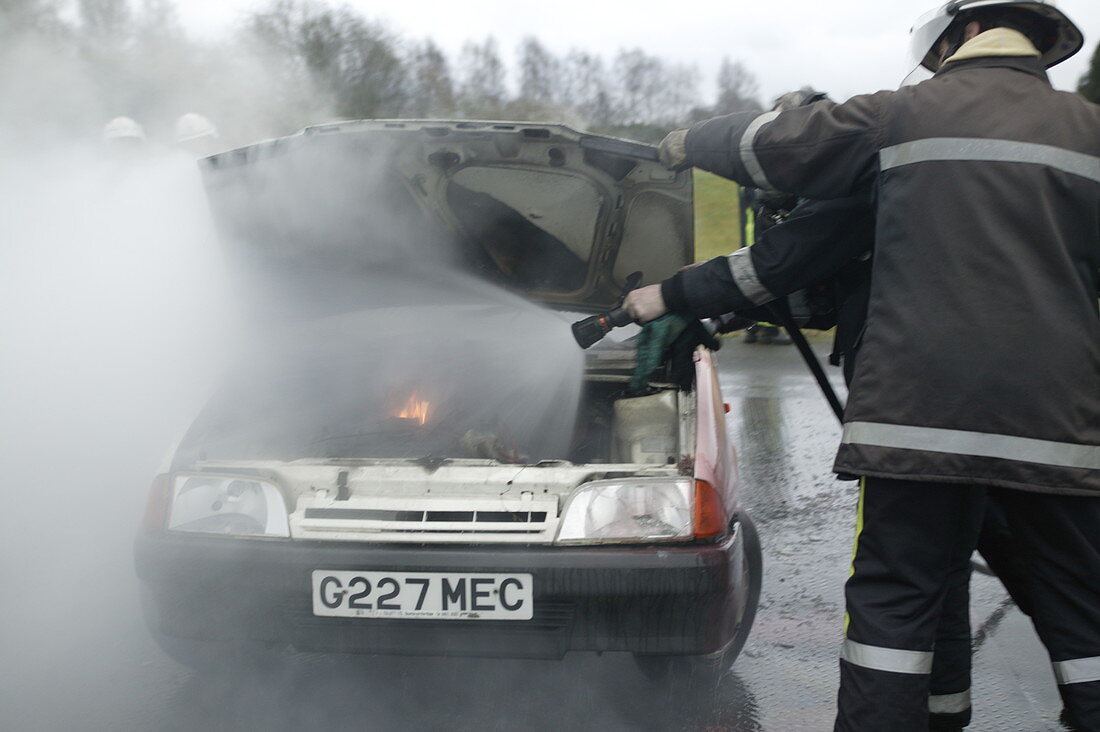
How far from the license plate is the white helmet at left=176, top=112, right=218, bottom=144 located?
4793mm

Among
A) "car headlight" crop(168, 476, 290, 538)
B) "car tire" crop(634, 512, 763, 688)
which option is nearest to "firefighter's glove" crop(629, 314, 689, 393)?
"car tire" crop(634, 512, 763, 688)

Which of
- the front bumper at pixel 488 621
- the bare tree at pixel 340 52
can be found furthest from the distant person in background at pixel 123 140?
the bare tree at pixel 340 52

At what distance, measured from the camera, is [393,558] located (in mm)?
2492

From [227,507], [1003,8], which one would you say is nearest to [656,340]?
[1003,8]

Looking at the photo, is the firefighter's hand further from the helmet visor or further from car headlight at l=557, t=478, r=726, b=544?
the helmet visor

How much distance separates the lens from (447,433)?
3.24 metres

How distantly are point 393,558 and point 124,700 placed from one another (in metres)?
1.18

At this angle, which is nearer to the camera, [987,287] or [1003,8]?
[987,287]

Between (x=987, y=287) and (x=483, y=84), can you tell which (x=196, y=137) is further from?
(x=483, y=84)

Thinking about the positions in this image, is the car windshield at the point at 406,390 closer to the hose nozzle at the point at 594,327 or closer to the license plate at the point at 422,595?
the hose nozzle at the point at 594,327

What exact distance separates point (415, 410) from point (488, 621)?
1088mm

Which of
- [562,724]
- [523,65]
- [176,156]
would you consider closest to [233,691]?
[562,724]

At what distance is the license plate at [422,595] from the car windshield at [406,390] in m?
0.59

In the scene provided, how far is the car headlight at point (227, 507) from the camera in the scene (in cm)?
263
